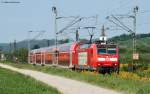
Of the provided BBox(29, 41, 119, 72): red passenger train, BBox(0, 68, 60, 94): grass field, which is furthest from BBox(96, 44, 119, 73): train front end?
BBox(0, 68, 60, 94): grass field

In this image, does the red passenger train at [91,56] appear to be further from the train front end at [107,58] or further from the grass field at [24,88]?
the grass field at [24,88]

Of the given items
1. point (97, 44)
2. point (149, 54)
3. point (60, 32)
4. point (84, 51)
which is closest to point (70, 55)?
point (84, 51)

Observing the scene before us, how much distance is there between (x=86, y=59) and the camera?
54.7 m

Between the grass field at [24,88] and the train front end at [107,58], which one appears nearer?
the grass field at [24,88]

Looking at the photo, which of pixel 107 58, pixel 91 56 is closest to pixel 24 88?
pixel 107 58

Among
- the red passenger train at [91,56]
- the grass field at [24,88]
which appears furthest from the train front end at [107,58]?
the grass field at [24,88]

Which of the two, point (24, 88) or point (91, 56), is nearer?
point (24, 88)

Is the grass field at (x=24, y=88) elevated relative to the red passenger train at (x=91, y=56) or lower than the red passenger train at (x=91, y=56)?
lower

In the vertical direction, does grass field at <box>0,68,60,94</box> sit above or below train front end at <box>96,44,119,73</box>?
below

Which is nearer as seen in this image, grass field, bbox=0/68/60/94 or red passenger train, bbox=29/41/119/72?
grass field, bbox=0/68/60/94

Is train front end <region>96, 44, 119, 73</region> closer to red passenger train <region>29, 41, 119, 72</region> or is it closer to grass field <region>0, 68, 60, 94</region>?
red passenger train <region>29, 41, 119, 72</region>

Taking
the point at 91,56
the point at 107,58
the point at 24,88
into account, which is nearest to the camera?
the point at 24,88

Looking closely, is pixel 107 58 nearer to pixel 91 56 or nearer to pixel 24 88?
pixel 91 56

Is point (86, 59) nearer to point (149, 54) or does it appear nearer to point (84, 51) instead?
point (84, 51)
